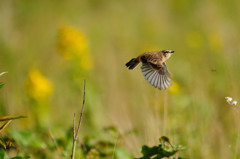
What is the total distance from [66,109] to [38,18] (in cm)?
243

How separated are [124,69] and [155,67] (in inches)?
151

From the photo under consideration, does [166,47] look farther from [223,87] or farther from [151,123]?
[151,123]

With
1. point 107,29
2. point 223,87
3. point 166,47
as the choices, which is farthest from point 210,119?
point 107,29

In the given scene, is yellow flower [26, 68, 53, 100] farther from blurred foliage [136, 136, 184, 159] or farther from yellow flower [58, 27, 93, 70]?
blurred foliage [136, 136, 184, 159]

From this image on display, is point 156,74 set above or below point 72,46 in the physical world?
below

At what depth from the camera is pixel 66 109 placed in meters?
4.20

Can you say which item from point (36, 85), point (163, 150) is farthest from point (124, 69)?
point (163, 150)

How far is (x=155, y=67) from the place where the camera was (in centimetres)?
154

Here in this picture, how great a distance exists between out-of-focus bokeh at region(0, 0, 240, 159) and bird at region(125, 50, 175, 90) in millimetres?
732

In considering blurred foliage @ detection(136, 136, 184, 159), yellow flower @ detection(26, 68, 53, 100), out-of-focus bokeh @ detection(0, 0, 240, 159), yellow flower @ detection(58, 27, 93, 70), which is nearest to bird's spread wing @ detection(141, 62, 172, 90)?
blurred foliage @ detection(136, 136, 184, 159)

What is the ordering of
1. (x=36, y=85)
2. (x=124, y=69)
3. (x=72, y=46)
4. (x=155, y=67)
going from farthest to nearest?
(x=124, y=69) → (x=72, y=46) → (x=36, y=85) → (x=155, y=67)

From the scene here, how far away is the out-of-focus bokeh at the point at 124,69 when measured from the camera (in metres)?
3.00

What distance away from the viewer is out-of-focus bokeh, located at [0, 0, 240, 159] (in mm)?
2997

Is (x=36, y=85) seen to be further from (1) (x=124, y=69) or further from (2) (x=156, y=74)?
(2) (x=156, y=74)
